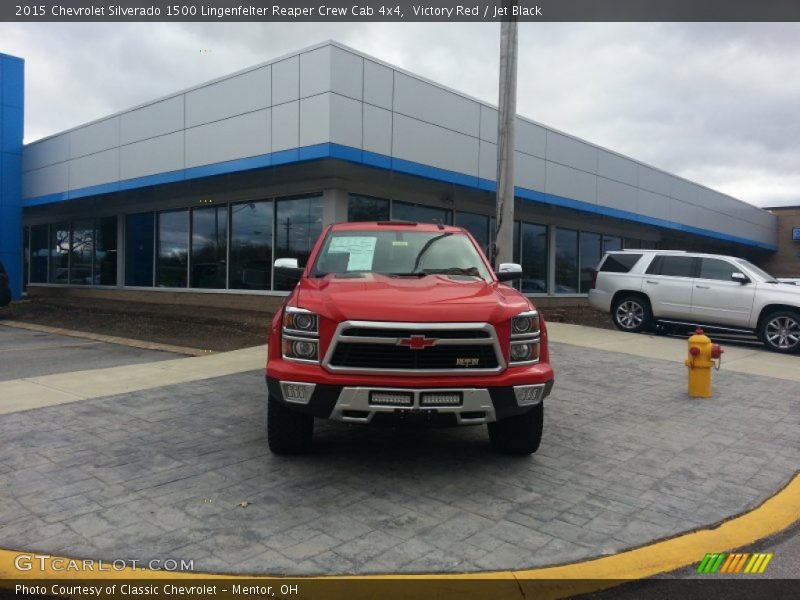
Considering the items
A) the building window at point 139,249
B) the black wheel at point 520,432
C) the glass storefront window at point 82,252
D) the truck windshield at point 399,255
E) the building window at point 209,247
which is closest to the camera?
the black wheel at point 520,432

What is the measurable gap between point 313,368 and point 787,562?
3168mm

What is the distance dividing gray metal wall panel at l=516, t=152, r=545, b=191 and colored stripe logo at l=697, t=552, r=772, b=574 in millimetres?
14057

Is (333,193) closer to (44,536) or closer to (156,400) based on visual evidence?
(156,400)

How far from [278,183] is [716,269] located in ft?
34.5

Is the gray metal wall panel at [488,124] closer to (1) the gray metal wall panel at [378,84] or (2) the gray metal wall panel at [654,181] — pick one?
(1) the gray metal wall panel at [378,84]

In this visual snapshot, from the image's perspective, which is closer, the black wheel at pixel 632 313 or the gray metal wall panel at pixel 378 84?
the gray metal wall panel at pixel 378 84

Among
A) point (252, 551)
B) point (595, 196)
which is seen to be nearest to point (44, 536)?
point (252, 551)

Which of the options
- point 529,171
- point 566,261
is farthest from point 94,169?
point 566,261

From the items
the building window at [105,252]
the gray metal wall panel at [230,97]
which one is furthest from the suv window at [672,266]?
the building window at [105,252]

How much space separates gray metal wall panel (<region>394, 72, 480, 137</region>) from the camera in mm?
13578

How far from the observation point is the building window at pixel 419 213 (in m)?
16.1

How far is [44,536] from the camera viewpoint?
11.4 ft

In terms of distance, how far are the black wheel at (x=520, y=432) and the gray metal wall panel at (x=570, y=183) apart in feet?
47.0

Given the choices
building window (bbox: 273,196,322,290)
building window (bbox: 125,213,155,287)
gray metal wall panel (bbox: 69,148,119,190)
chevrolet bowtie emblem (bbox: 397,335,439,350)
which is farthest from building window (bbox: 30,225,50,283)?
chevrolet bowtie emblem (bbox: 397,335,439,350)
